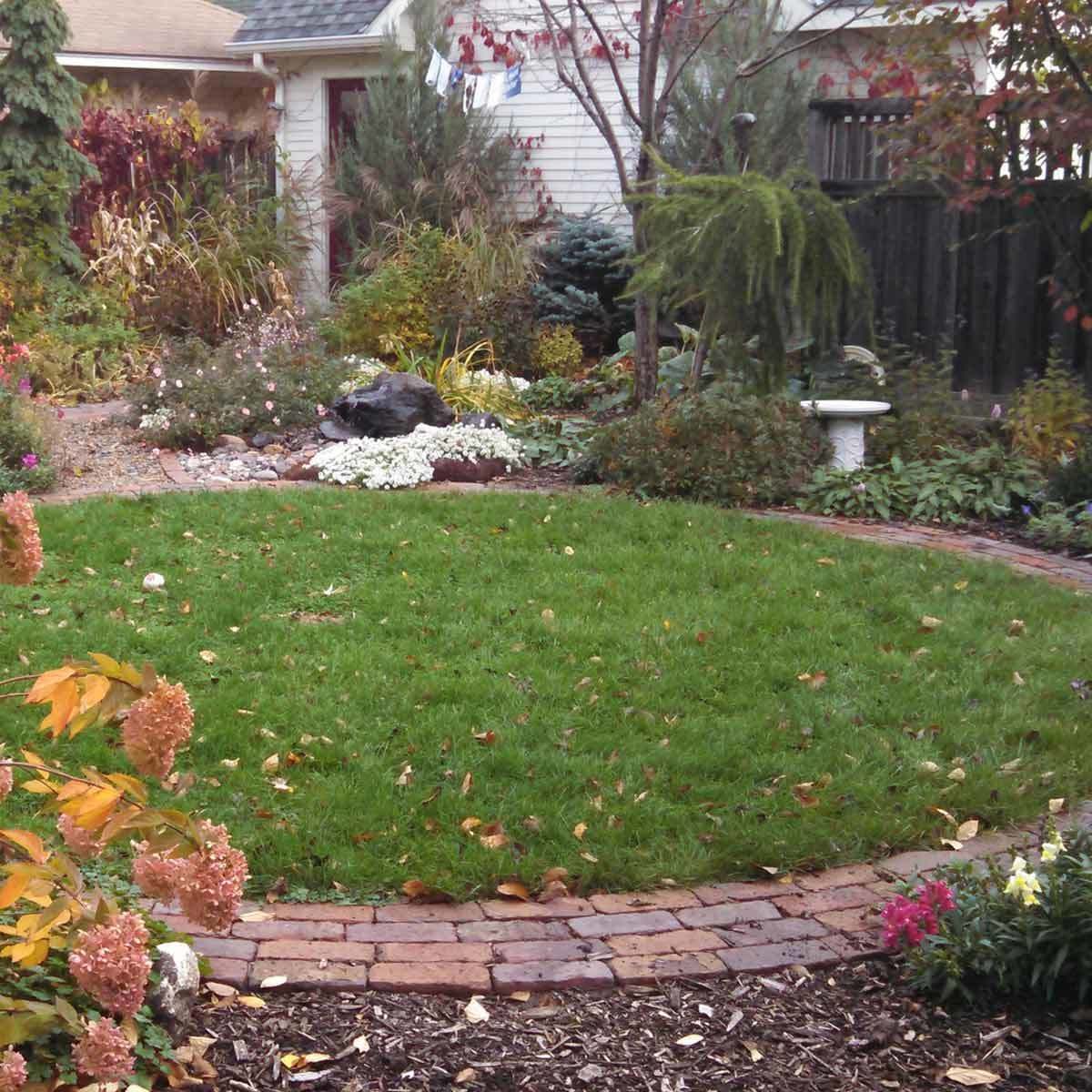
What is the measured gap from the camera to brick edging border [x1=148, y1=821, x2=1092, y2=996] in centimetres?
321

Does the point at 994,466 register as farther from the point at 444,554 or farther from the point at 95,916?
the point at 95,916

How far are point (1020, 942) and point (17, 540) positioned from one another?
2167 millimetres

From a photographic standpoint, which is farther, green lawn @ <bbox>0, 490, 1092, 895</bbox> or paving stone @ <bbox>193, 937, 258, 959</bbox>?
green lawn @ <bbox>0, 490, 1092, 895</bbox>

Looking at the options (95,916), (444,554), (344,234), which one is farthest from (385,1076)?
(344,234)

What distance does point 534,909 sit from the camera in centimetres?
358

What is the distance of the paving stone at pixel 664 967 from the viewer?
324 centimetres

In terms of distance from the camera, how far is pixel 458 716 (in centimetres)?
464

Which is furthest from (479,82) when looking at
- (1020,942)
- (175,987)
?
(175,987)

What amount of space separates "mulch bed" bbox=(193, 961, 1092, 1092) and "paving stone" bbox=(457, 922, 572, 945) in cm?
27

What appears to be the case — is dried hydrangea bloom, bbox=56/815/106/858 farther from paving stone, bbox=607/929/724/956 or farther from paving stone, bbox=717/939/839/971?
paving stone, bbox=717/939/839/971

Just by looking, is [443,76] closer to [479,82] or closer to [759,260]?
[479,82]

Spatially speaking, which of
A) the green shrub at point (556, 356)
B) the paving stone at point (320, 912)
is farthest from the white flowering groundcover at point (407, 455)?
the paving stone at point (320, 912)

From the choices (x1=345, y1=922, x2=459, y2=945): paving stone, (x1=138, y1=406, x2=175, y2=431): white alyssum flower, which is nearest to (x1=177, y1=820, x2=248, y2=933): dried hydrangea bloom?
(x1=345, y1=922, x2=459, y2=945): paving stone

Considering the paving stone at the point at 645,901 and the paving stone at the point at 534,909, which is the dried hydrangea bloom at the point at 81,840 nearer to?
the paving stone at the point at 534,909
